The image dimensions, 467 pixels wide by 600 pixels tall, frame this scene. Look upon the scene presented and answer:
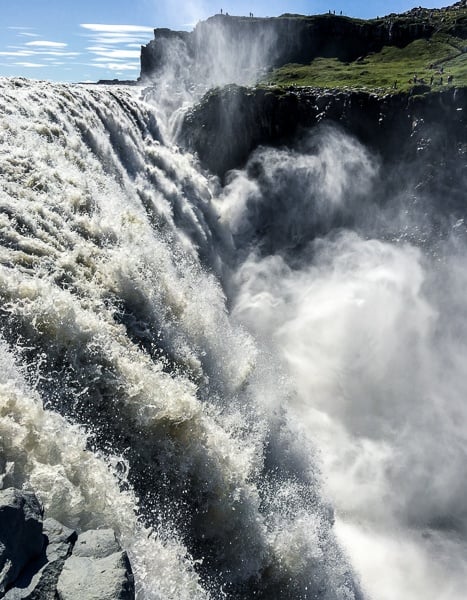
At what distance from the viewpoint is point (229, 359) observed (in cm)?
1792

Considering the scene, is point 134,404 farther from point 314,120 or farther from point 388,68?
point 388,68

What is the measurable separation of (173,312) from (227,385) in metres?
3.11

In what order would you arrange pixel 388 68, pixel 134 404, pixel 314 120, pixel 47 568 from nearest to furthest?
1. pixel 47 568
2. pixel 134 404
3. pixel 314 120
4. pixel 388 68

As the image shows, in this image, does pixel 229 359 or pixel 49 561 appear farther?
pixel 229 359

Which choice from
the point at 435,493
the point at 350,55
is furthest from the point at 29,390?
the point at 350,55

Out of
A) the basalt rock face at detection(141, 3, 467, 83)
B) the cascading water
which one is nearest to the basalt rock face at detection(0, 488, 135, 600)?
the cascading water

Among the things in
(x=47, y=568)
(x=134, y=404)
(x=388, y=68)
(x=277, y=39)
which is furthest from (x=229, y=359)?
(x=277, y=39)

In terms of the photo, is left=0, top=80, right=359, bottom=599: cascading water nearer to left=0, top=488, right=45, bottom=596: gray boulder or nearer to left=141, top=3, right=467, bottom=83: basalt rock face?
left=0, top=488, right=45, bottom=596: gray boulder

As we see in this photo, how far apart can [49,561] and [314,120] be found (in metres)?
39.4

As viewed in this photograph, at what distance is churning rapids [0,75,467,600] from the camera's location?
10.2 metres

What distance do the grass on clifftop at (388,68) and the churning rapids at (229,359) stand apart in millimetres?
17250

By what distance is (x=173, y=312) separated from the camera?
56.9ft

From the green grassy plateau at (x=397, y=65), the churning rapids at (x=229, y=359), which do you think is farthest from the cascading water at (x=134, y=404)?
the green grassy plateau at (x=397, y=65)

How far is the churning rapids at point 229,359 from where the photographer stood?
10.2 meters
